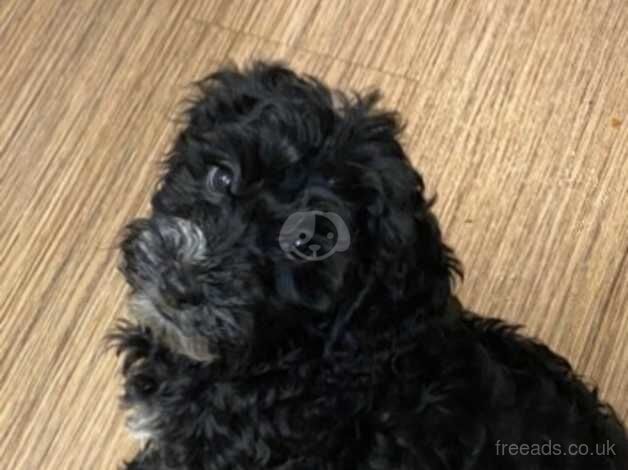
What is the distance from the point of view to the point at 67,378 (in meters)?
1.59

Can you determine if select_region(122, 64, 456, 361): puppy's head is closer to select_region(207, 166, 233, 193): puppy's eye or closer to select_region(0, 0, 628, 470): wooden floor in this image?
select_region(207, 166, 233, 193): puppy's eye

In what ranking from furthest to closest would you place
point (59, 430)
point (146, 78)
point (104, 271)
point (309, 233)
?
1. point (146, 78)
2. point (104, 271)
3. point (59, 430)
4. point (309, 233)

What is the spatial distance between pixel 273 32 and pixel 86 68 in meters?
0.36

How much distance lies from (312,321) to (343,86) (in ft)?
2.80

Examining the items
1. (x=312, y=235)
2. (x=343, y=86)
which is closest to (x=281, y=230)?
(x=312, y=235)

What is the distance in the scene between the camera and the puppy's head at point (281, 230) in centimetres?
98

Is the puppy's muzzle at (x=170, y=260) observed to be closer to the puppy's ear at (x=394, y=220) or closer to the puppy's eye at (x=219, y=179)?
the puppy's eye at (x=219, y=179)

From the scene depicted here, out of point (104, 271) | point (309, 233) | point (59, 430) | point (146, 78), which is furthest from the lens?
point (146, 78)

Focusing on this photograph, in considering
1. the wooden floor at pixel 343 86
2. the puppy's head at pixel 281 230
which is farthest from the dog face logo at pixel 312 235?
the wooden floor at pixel 343 86

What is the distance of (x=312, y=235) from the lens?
0.98 metres

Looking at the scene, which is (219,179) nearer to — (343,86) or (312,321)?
(312,321)

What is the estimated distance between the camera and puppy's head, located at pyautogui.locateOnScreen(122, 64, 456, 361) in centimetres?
98

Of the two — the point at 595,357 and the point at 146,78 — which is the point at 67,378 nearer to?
the point at 146,78

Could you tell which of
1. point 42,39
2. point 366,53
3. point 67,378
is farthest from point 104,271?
point 366,53
